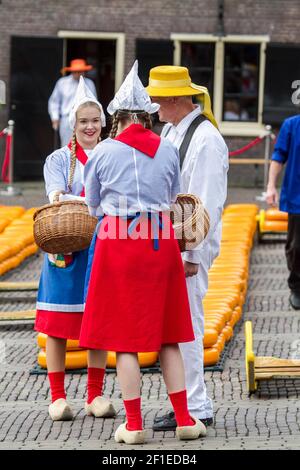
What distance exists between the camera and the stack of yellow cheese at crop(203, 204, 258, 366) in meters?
9.86

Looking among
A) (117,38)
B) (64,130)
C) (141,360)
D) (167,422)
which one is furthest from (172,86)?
(117,38)

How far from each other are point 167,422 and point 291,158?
200 inches

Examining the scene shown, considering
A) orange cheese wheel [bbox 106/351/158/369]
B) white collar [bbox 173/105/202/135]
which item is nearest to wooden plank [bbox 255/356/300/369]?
orange cheese wheel [bbox 106/351/158/369]

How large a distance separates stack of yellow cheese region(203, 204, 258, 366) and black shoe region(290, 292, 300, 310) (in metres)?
0.42

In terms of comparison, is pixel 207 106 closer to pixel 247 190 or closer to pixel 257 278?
pixel 257 278

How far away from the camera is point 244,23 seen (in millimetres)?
26141

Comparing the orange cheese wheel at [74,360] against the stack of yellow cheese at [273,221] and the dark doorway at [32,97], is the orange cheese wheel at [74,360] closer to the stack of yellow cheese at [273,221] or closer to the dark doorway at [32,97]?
the stack of yellow cheese at [273,221]

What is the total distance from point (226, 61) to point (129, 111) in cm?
1935

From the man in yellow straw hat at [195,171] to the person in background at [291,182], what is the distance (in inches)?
175

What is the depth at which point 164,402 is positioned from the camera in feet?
27.7

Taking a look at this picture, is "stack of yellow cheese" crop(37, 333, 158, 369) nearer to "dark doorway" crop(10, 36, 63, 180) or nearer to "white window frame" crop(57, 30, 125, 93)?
"dark doorway" crop(10, 36, 63, 180)

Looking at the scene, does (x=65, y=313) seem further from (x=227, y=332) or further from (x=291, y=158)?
(x=291, y=158)

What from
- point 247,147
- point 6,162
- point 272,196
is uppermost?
point 272,196
